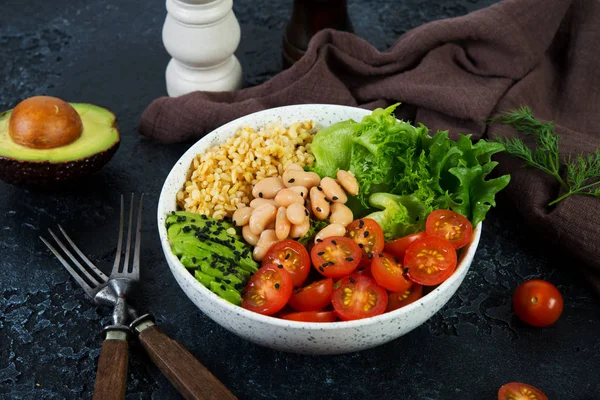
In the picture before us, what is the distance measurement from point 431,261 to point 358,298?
213 mm

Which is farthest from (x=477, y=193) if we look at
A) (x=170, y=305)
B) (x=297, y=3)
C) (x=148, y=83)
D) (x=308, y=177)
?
(x=148, y=83)

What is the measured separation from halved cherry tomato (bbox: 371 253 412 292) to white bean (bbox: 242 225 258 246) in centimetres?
35

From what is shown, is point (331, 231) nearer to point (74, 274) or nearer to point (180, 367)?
point (180, 367)

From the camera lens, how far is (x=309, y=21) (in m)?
2.66

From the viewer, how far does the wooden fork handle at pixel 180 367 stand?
1.62 meters

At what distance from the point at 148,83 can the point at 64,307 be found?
3.72ft

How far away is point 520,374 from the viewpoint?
1835 mm

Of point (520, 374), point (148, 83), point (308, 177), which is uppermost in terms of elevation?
point (308, 177)

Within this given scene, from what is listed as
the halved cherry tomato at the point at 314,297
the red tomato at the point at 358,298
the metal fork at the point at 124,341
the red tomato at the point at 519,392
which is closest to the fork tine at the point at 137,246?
→ the metal fork at the point at 124,341

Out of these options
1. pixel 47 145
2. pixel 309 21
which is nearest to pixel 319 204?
pixel 47 145

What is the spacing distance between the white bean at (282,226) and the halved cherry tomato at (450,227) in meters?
0.37

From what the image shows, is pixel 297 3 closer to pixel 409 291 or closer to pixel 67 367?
pixel 409 291

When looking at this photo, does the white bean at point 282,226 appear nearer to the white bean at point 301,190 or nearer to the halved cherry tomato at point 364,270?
the white bean at point 301,190

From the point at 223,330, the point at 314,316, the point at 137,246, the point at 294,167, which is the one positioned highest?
the point at 294,167
